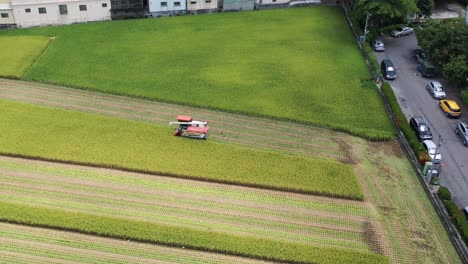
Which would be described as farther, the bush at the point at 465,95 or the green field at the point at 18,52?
the green field at the point at 18,52

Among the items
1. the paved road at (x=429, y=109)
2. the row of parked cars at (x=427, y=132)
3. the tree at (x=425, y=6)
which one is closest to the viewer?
the paved road at (x=429, y=109)

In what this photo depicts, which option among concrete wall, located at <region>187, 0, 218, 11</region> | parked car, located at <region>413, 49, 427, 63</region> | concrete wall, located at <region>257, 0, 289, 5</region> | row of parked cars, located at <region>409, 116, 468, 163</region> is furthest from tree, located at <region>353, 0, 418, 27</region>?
concrete wall, located at <region>187, 0, 218, 11</region>

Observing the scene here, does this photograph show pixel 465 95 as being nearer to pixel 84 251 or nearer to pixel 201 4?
pixel 201 4

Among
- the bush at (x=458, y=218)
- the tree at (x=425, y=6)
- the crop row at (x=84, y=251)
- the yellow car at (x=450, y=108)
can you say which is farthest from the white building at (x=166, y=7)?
the bush at (x=458, y=218)

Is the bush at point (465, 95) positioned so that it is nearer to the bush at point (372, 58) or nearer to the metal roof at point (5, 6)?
the bush at point (372, 58)

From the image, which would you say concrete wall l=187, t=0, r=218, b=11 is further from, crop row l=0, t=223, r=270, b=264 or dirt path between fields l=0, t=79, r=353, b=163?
crop row l=0, t=223, r=270, b=264

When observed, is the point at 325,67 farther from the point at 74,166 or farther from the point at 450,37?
the point at 74,166

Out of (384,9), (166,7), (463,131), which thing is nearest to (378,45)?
(384,9)

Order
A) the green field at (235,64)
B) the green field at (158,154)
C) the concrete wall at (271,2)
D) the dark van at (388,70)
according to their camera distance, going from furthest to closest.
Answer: the concrete wall at (271,2) < the dark van at (388,70) < the green field at (235,64) < the green field at (158,154)
